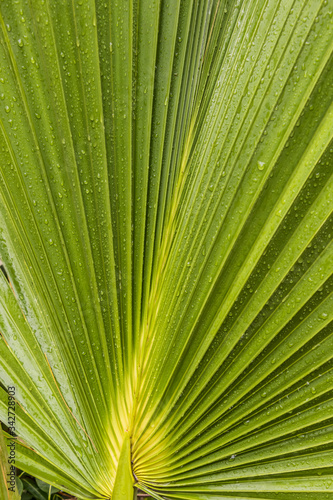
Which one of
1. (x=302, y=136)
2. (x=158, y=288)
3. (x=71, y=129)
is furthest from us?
(x=158, y=288)

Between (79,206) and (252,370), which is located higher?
(79,206)

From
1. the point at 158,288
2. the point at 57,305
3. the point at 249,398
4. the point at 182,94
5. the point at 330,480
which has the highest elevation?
the point at 182,94

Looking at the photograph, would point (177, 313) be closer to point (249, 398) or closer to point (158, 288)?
point (158, 288)

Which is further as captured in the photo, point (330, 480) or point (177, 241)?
point (177, 241)

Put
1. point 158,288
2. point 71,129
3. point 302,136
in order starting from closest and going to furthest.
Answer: point 302,136 → point 71,129 → point 158,288

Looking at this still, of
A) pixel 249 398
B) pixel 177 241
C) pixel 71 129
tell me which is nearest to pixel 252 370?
pixel 249 398

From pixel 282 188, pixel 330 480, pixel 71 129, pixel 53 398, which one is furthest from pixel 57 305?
pixel 330 480
